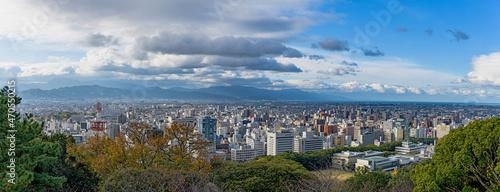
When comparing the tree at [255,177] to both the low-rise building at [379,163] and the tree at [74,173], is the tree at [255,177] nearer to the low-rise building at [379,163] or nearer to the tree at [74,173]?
the tree at [74,173]

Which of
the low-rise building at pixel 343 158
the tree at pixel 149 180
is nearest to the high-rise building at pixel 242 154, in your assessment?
the low-rise building at pixel 343 158

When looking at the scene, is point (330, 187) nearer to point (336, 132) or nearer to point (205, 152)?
point (205, 152)

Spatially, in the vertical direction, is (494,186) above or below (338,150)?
above

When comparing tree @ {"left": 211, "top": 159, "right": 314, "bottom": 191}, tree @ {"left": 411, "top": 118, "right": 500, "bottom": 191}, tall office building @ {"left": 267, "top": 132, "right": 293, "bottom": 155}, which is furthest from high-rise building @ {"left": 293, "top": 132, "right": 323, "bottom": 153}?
tree @ {"left": 411, "top": 118, "right": 500, "bottom": 191}

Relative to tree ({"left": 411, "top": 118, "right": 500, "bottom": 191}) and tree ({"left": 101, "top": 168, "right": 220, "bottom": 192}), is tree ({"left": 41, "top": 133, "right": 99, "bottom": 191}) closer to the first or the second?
tree ({"left": 101, "top": 168, "right": 220, "bottom": 192})

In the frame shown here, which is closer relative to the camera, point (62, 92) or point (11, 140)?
point (11, 140)

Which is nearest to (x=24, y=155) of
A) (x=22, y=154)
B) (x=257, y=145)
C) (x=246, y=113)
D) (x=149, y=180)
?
(x=22, y=154)

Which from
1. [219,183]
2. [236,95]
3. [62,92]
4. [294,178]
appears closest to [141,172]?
[219,183]

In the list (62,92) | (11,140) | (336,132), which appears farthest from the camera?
(336,132)
